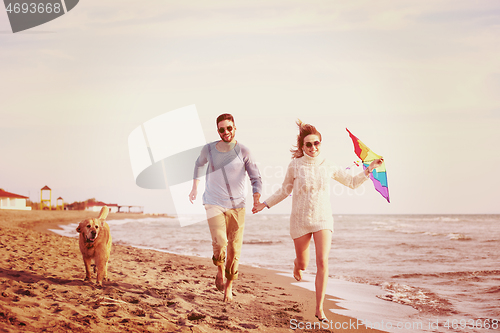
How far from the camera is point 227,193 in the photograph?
17.2ft

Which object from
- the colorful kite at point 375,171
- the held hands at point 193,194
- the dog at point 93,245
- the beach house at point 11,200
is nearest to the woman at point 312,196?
the colorful kite at point 375,171

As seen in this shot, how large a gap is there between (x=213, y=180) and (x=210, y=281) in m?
2.36

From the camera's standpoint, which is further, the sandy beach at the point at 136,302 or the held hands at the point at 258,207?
the held hands at the point at 258,207

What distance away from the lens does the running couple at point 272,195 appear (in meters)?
4.62

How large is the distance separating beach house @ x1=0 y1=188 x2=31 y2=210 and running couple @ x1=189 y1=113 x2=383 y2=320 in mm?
48073

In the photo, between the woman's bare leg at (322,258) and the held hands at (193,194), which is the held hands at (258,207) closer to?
the woman's bare leg at (322,258)

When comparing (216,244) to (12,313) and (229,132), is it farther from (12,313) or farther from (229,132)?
(12,313)

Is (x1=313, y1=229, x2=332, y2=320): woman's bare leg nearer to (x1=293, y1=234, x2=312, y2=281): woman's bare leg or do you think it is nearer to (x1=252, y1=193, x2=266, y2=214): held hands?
(x1=293, y1=234, x2=312, y2=281): woman's bare leg

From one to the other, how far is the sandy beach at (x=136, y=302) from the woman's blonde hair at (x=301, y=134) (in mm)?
2031

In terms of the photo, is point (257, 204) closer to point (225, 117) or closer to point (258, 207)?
point (258, 207)

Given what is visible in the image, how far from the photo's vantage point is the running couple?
4.62m

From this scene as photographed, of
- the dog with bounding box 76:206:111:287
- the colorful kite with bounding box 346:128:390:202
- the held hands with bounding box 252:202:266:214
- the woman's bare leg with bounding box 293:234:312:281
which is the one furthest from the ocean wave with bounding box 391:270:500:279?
the dog with bounding box 76:206:111:287

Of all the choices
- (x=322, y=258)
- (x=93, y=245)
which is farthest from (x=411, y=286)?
(x=93, y=245)

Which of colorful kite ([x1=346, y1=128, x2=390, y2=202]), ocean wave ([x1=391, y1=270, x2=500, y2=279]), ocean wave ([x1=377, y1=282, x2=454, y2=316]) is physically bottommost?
ocean wave ([x1=391, y1=270, x2=500, y2=279])
